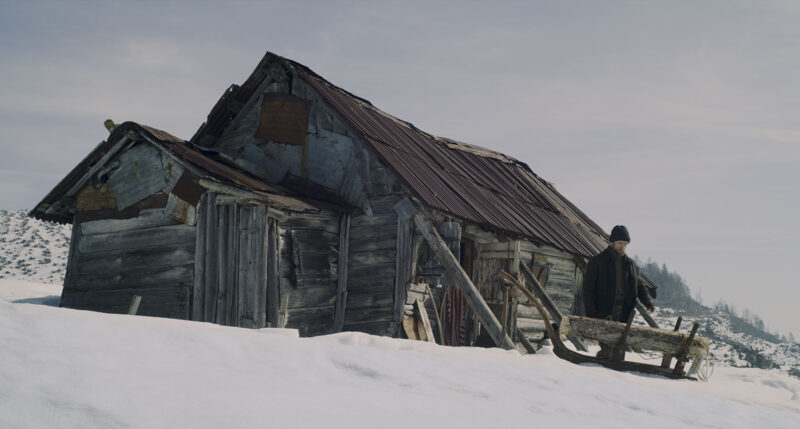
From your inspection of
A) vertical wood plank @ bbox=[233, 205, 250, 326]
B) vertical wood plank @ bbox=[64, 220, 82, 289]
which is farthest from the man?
vertical wood plank @ bbox=[64, 220, 82, 289]

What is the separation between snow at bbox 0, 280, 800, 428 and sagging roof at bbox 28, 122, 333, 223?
525cm

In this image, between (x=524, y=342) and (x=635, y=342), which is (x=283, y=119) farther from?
(x=635, y=342)

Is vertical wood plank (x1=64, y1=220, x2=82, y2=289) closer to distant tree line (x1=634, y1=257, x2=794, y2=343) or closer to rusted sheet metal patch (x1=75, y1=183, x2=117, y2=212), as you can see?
rusted sheet metal patch (x1=75, y1=183, x2=117, y2=212)

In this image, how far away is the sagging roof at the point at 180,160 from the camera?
35.7 ft

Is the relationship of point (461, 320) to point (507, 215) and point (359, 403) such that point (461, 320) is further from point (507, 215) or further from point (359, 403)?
point (359, 403)

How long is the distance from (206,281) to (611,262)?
6.22 meters

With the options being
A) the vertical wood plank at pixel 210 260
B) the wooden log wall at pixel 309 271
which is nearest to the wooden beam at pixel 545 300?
the wooden log wall at pixel 309 271

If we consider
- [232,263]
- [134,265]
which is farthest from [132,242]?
[232,263]

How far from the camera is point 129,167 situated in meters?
12.1

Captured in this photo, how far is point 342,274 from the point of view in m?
12.4

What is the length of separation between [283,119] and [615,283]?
24.3 ft

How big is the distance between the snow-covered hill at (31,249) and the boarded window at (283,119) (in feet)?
91.8

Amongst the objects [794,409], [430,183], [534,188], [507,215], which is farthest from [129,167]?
[534,188]

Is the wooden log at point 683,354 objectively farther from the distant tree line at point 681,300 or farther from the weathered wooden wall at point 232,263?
the distant tree line at point 681,300
